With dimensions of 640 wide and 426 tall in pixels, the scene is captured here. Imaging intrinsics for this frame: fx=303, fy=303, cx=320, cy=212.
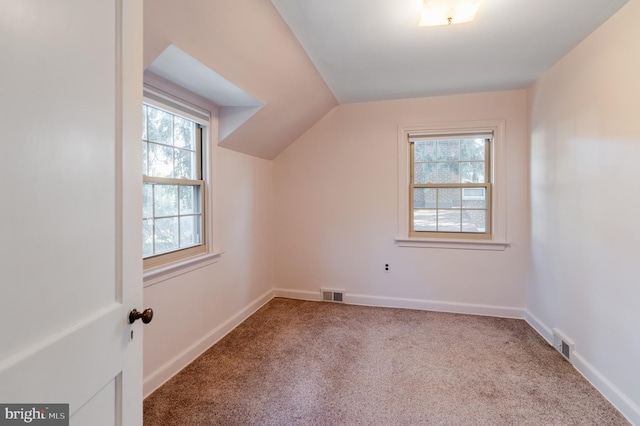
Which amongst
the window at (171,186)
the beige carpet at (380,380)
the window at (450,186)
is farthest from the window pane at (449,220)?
the window at (171,186)

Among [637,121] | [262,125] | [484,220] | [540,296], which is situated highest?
[262,125]

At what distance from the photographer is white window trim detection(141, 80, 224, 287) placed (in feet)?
6.53

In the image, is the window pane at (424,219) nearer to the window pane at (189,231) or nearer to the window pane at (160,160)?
the window pane at (189,231)

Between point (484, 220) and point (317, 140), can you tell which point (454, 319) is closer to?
point (484, 220)

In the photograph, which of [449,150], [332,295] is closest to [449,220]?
[449,150]

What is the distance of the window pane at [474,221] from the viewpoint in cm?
334

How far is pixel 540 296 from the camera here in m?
2.83

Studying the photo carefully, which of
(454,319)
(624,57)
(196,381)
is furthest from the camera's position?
(454,319)

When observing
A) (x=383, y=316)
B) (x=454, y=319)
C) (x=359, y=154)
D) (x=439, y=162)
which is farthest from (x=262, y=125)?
(x=454, y=319)

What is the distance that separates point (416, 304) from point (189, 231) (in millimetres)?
2521

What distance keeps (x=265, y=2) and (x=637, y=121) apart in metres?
2.15

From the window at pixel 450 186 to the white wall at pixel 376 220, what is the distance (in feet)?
0.69

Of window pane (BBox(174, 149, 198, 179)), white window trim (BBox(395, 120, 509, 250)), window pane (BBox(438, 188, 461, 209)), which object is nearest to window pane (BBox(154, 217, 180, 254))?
window pane (BBox(174, 149, 198, 179))

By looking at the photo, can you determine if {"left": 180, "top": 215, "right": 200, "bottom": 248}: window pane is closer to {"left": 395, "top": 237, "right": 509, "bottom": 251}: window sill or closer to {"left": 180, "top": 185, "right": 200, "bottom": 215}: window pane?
{"left": 180, "top": 185, "right": 200, "bottom": 215}: window pane
